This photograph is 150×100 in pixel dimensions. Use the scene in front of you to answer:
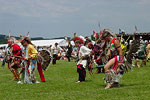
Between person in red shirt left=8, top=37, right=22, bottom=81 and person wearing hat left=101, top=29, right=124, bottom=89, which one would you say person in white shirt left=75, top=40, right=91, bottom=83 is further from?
person in red shirt left=8, top=37, right=22, bottom=81

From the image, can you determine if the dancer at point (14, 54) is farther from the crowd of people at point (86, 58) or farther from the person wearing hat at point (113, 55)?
the person wearing hat at point (113, 55)

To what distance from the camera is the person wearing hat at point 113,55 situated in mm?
8008

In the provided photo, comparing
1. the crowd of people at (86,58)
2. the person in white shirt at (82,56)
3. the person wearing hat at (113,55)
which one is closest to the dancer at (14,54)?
the crowd of people at (86,58)

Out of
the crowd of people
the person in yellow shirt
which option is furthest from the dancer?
the person in yellow shirt

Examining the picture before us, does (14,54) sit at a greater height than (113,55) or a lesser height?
greater

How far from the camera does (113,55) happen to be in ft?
27.0

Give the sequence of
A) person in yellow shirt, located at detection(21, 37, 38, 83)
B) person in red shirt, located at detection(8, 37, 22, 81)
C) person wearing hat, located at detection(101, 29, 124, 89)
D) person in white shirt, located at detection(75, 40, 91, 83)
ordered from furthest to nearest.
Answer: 1. person in red shirt, located at detection(8, 37, 22, 81)
2. person in white shirt, located at detection(75, 40, 91, 83)
3. person in yellow shirt, located at detection(21, 37, 38, 83)
4. person wearing hat, located at detection(101, 29, 124, 89)

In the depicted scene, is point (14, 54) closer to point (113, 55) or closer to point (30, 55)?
point (30, 55)

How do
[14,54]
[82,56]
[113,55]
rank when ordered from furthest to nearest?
[14,54], [82,56], [113,55]

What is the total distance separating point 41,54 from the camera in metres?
10.5

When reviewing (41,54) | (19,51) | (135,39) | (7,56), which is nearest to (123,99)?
(135,39)

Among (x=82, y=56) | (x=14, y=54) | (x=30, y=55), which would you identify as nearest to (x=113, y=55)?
(x=82, y=56)

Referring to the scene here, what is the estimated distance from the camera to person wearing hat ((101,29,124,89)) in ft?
26.3

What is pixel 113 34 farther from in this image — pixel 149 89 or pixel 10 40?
pixel 10 40
